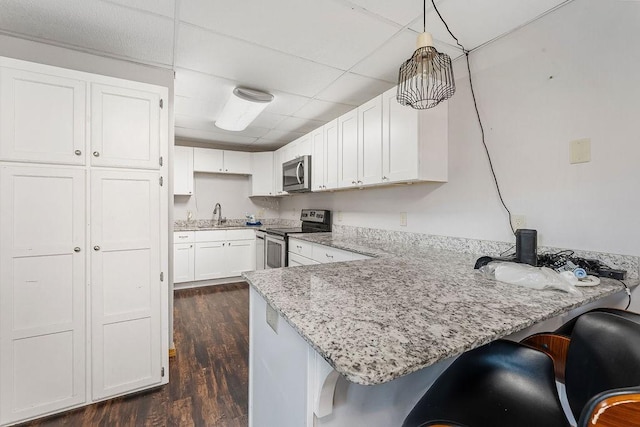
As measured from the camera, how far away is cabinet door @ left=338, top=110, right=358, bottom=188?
2688mm

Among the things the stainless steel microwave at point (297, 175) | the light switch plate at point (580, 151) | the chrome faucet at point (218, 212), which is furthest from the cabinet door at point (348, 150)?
the chrome faucet at point (218, 212)

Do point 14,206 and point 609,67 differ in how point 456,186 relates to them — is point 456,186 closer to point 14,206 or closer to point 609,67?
point 609,67

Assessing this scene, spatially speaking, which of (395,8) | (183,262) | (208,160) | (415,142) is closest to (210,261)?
(183,262)

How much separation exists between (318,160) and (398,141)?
4.28 ft

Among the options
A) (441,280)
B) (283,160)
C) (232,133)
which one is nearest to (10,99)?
(441,280)

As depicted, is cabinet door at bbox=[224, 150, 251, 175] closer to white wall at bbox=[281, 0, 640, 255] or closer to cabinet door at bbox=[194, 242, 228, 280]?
cabinet door at bbox=[194, 242, 228, 280]

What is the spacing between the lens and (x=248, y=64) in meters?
2.18

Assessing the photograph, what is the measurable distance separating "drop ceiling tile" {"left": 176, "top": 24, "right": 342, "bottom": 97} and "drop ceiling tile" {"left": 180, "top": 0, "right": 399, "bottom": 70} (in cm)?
10

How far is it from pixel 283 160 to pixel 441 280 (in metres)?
3.43

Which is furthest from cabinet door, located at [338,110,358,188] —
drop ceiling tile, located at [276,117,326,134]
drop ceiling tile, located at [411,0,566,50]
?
drop ceiling tile, located at [411,0,566,50]

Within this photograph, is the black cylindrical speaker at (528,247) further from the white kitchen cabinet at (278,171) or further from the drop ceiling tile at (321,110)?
the white kitchen cabinet at (278,171)

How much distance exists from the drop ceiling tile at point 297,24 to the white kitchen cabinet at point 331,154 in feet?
3.29

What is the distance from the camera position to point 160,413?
165 centimetres

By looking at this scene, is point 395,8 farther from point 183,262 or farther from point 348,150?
point 183,262
